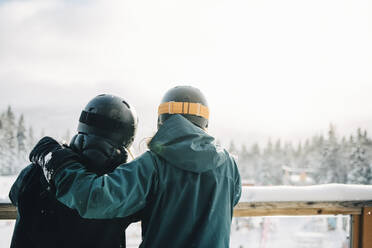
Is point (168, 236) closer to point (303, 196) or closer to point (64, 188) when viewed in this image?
point (64, 188)

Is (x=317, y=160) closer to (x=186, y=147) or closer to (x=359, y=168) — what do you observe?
(x=359, y=168)

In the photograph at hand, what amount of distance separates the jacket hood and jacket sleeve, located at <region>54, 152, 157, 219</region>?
111mm

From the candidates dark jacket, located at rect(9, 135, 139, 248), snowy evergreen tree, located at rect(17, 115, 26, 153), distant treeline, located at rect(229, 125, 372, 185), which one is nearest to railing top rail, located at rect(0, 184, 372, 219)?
dark jacket, located at rect(9, 135, 139, 248)

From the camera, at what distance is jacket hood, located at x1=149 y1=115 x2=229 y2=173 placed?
164cm

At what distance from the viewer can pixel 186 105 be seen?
2174mm

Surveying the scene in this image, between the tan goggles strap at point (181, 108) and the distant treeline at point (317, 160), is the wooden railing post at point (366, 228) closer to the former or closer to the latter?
the tan goggles strap at point (181, 108)

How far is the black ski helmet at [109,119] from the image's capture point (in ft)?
7.23

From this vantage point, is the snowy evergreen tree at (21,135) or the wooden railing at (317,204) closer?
the wooden railing at (317,204)

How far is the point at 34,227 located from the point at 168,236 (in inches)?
33.5

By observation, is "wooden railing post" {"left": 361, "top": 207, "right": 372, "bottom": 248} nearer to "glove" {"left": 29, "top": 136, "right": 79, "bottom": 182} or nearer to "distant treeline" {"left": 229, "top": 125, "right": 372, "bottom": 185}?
"glove" {"left": 29, "top": 136, "right": 79, "bottom": 182}

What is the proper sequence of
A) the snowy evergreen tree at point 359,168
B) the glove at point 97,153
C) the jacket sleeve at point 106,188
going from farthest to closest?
the snowy evergreen tree at point 359,168
the glove at point 97,153
the jacket sleeve at point 106,188

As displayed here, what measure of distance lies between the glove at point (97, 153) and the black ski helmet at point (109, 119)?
10cm

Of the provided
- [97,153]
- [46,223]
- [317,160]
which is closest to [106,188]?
[97,153]

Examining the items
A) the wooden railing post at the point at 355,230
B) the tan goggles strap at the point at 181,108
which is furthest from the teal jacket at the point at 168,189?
the wooden railing post at the point at 355,230
